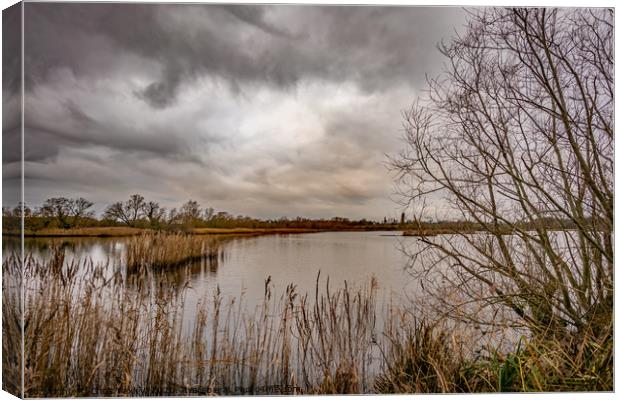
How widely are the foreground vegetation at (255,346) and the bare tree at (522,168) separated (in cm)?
24

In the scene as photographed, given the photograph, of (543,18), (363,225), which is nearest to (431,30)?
(543,18)

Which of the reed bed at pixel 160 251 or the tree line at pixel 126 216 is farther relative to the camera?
the reed bed at pixel 160 251

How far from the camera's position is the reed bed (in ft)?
11.5

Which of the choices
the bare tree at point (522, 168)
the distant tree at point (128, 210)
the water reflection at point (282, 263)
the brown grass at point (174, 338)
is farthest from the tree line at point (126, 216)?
the bare tree at point (522, 168)

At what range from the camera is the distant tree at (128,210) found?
11.2 ft

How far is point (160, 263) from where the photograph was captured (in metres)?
3.50

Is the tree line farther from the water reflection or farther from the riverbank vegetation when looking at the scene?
the water reflection

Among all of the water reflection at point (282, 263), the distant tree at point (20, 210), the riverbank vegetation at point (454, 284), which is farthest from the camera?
the water reflection at point (282, 263)

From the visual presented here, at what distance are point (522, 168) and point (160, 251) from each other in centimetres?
247

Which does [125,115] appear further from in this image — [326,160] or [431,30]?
[431,30]

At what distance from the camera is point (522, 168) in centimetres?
355

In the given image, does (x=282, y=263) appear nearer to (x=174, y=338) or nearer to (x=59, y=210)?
(x=174, y=338)

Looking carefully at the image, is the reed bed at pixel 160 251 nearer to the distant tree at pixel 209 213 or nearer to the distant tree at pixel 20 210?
the distant tree at pixel 209 213

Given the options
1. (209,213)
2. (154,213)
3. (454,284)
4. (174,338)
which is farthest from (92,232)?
(454,284)
